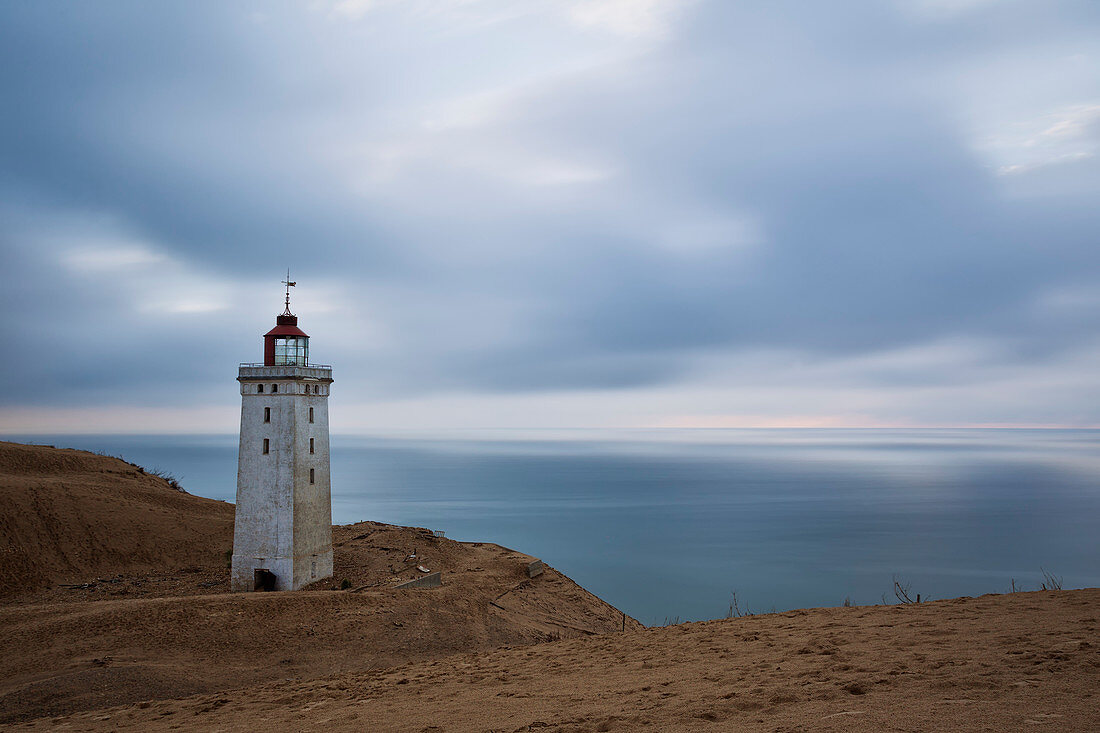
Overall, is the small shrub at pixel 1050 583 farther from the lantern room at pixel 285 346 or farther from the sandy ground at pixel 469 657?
the lantern room at pixel 285 346

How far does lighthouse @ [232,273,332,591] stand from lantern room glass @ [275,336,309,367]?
16cm

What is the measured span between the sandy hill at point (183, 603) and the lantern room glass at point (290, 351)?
321 inches

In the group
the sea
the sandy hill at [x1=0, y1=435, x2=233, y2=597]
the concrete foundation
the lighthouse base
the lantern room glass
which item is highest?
the lantern room glass

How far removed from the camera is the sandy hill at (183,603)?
13.8 meters

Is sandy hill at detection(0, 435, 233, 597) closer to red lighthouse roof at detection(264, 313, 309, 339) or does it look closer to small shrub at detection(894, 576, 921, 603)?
red lighthouse roof at detection(264, 313, 309, 339)

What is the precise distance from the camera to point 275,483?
71.1ft

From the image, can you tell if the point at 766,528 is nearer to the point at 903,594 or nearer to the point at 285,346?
the point at 903,594

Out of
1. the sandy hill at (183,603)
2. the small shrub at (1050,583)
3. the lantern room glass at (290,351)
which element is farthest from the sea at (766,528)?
the lantern room glass at (290,351)

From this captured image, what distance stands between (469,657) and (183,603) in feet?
29.2

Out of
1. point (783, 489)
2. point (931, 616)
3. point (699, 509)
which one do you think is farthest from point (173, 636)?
point (783, 489)

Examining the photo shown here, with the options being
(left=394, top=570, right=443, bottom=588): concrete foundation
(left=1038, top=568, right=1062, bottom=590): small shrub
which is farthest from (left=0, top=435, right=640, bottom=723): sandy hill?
(left=1038, top=568, right=1062, bottom=590): small shrub

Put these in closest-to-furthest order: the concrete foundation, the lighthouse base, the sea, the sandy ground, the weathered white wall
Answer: the sandy ground < the concrete foundation < the lighthouse base < the weathered white wall < the sea

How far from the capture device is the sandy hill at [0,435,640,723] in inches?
545

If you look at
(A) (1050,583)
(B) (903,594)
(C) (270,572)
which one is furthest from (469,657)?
(A) (1050,583)
